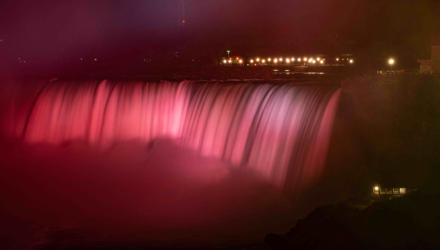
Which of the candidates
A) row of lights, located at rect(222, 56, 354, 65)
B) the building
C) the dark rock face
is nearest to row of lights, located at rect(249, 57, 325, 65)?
row of lights, located at rect(222, 56, 354, 65)

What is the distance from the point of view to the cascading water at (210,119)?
1317cm

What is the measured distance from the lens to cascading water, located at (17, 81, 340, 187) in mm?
13172

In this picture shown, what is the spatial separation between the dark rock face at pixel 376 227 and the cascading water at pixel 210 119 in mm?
4013

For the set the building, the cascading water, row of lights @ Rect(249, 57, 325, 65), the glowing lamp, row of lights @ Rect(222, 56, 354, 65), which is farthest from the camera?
row of lights @ Rect(249, 57, 325, 65)

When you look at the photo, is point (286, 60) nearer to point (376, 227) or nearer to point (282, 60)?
point (282, 60)

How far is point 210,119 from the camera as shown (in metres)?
16.9

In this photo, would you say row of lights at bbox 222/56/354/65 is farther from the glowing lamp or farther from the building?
the glowing lamp

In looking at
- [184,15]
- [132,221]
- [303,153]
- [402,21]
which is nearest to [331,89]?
[303,153]

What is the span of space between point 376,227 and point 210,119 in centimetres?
964

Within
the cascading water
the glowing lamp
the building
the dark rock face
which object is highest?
the building

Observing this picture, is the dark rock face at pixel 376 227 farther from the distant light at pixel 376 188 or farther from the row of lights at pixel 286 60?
the row of lights at pixel 286 60

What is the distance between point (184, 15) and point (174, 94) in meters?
27.2

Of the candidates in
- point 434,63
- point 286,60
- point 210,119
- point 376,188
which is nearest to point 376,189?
point 376,188

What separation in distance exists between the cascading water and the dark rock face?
4013 mm
